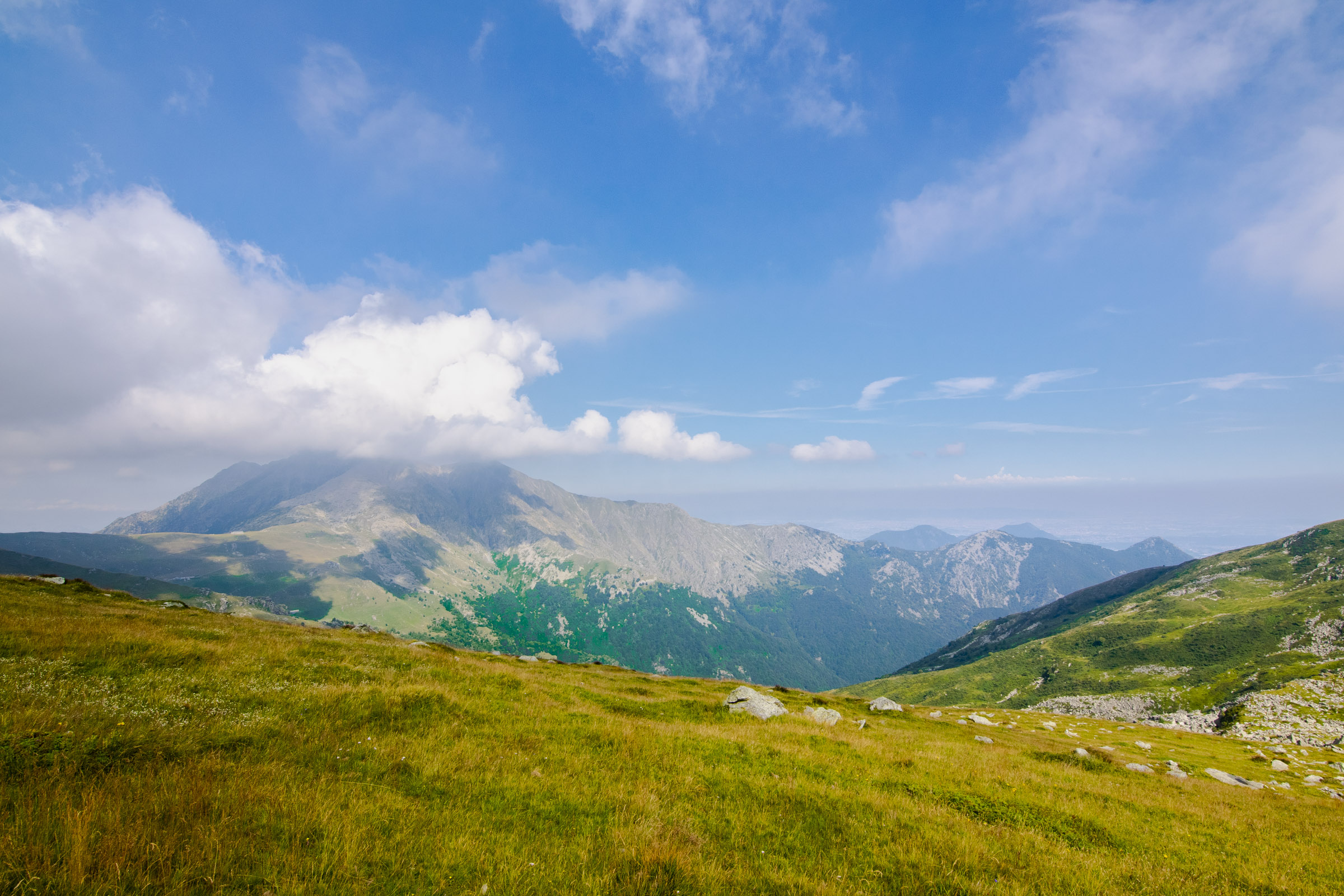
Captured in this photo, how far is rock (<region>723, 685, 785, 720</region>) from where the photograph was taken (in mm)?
24620

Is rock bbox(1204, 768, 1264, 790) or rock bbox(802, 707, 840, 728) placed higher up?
rock bbox(802, 707, 840, 728)

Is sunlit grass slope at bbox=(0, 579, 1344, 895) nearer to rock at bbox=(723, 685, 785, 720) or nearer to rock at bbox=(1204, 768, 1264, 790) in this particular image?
rock at bbox=(723, 685, 785, 720)

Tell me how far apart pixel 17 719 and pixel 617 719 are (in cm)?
1388

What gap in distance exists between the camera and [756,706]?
25578mm

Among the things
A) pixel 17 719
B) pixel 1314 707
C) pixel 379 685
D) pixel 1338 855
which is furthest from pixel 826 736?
pixel 1314 707

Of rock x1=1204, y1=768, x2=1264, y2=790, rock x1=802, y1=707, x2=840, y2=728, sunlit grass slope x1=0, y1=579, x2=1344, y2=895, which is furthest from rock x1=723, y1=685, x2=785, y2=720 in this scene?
rock x1=1204, y1=768, x2=1264, y2=790

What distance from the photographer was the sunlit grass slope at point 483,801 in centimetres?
665

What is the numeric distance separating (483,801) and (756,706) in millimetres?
19372

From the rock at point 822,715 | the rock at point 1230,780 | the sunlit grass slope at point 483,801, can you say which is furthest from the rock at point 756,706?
the rock at point 1230,780

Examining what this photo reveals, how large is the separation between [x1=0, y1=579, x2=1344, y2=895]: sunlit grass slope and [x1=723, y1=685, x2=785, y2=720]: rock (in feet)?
18.3

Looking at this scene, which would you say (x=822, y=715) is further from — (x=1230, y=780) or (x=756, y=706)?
(x=1230, y=780)

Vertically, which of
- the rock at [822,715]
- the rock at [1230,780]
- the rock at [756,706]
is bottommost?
the rock at [1230,780]

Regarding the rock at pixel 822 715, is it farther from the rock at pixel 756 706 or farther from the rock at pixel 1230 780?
the rock at pixel 1230 780

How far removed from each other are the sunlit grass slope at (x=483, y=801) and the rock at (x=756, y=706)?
5568mm
